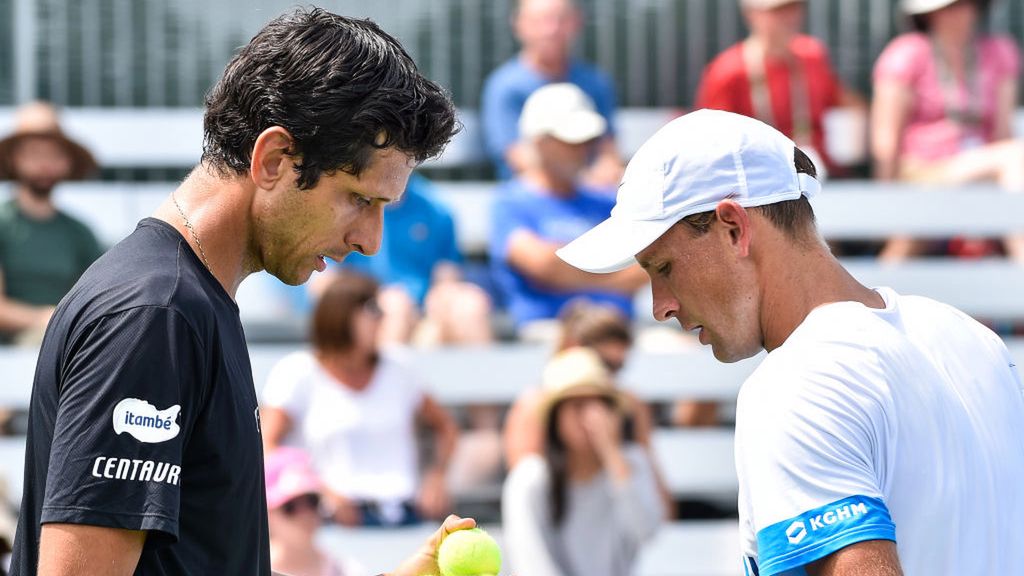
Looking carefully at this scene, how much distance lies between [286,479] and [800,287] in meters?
2.89

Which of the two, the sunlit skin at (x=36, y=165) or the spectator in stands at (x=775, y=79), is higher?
the spectator in stands at (x=775, y=79)

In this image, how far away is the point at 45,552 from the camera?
→ 180 centimetres

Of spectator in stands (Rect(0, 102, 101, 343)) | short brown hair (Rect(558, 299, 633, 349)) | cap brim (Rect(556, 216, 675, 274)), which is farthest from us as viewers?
spectator in stands (Rect(0, 102, 101, 343))

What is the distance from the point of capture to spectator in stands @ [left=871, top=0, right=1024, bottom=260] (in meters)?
6.73

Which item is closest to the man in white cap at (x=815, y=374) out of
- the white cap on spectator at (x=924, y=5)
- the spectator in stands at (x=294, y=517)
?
the spectator in stands at (x=294, y=517)

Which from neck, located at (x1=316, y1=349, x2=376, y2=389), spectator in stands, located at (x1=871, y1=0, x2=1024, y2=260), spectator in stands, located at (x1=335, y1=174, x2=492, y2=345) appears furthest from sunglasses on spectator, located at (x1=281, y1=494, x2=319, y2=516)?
spectator in stands, located at (x1=871, y1=0, x2=1024, y2=260)

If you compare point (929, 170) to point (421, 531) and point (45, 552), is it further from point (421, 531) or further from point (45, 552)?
point (45, 552)

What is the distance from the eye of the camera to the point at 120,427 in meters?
1.79

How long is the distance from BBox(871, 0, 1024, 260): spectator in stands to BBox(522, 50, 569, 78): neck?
1574 millimetres

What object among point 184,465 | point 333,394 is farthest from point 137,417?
point 333,394

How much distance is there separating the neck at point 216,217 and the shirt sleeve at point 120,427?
221mm

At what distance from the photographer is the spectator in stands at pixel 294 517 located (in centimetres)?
451

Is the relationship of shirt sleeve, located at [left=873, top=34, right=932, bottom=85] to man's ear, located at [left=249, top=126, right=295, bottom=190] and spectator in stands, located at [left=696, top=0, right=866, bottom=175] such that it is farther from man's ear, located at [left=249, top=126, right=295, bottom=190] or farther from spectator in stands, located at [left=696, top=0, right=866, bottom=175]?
man's ear, located at [left=249, top=126, right=295, bottom=190]

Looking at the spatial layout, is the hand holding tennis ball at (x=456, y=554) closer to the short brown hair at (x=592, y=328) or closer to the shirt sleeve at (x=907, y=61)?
the short brown hair at (x=592, y=328)
